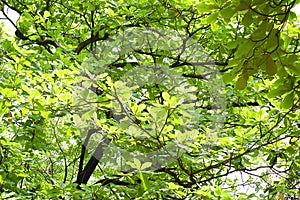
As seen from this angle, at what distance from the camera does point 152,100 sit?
2559 millimetres

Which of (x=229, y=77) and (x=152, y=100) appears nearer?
(x=229, y=77)

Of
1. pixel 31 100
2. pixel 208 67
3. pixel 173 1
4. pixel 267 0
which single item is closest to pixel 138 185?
pixel 31 100

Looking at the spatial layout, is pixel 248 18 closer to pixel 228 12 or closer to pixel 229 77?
pixel 228 12

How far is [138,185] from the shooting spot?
8.65ft

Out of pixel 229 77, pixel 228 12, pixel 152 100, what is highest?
pixel 152 100

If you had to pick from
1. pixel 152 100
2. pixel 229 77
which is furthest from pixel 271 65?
pixel 152 100

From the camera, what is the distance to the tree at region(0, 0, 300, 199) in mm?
1589

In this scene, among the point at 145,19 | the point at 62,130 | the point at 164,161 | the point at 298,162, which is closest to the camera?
the point at 164,161

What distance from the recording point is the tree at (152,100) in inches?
62.6

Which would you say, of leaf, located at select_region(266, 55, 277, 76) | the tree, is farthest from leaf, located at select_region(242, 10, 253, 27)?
leaf, located at select_region(266, 55, 277, 76)

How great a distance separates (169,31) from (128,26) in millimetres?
399

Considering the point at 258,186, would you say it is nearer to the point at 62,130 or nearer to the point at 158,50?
the point at 158,50

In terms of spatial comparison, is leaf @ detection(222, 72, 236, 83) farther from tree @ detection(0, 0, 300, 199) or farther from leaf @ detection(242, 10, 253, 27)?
leaf @ detection(242, 10, 253, 27)

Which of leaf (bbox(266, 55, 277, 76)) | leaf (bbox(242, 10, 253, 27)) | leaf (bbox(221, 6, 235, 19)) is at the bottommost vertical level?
leaf (bbox(266, 55, 277, 76))
